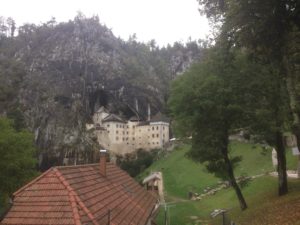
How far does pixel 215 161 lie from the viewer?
75.5ft

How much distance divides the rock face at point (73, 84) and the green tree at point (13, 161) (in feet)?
138

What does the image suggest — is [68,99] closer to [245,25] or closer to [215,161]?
[215,161]

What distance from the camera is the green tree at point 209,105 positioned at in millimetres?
20469

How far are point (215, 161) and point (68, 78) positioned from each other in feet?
256

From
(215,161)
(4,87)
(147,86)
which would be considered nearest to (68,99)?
(4,87)

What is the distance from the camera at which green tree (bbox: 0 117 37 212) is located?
1420 inches

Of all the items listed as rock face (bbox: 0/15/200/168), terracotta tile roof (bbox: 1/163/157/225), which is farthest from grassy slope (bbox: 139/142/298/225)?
rock face (bbox: 0/15/200/168)

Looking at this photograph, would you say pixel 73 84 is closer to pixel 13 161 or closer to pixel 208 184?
pixel 13 161

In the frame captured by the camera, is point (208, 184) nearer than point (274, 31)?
No

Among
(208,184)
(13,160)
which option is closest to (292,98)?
(208,184)

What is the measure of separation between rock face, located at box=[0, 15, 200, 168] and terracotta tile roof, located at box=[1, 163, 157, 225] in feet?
223

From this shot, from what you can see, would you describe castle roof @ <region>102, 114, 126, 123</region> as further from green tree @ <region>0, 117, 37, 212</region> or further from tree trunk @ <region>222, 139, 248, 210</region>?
tree trunk @ <region>222, 139, 248, 210</region>

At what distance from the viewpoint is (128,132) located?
9875cm

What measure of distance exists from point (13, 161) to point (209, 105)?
26.3m
